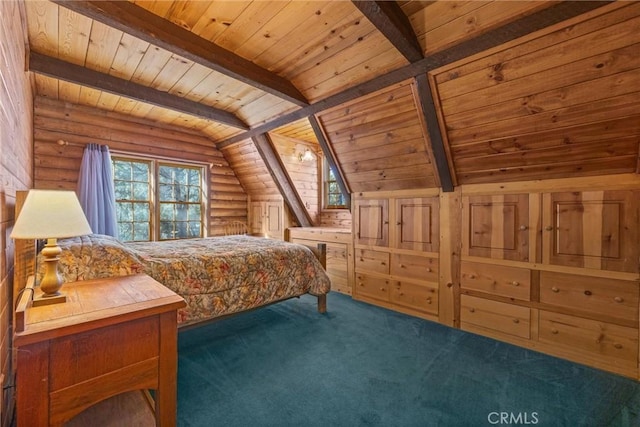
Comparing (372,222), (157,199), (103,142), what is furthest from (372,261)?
(103,142)

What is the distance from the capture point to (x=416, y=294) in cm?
324

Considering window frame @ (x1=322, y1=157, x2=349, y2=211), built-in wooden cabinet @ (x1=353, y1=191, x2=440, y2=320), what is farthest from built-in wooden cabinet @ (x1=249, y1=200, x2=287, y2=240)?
built-in wooden cabinet @ (x1=353, y1=191, x2=440, y2=320)

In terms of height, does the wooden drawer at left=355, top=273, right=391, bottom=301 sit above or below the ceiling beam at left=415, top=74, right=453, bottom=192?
below

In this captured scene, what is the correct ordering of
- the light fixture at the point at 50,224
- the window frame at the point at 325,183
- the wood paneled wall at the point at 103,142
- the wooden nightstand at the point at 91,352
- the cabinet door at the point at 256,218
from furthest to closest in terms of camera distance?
the cabinet door at the point at 256,218, the window frame at the point at 325,183, the wood paneled wall at the point at 103,142, the light fixture at the point at 50,224, the wooden nightstand at the point at 91,352

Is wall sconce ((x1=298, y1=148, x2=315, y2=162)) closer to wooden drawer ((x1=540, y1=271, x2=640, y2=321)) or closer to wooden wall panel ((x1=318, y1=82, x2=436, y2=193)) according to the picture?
wooden wall panel ((x1=318, y1=82, x2=436, y2=193))

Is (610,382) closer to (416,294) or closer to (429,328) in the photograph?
(429,328)

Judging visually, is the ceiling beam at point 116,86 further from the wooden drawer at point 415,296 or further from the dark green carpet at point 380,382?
the wooden drawer at point 415,296

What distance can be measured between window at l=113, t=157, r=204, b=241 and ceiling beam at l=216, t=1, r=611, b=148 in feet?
8.80

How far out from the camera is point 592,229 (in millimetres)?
2236

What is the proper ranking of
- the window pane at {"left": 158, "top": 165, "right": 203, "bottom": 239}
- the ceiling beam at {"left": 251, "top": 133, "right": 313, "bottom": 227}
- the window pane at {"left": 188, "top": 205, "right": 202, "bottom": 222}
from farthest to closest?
the window pane at {"left": 188, "top": 205, "right": 202, "bottom": 222}, the window pane at {"left": 158, "top": 165, "right": 203, "bottom": 239}, the ceiling beam at {"left": 251, "top": 133, "right": 313, "bottom": 227}

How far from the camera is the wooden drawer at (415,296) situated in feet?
10.2

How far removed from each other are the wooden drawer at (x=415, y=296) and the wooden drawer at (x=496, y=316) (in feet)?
0.98

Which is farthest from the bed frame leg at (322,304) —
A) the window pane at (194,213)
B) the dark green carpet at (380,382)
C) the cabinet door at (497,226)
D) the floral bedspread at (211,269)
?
the window pane at (194,213)

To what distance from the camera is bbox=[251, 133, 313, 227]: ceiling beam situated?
13.8 feet
